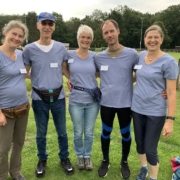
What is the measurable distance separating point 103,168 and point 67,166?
0.59 meters

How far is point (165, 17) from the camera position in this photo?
219 feet

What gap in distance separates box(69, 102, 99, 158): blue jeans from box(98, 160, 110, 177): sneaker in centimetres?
29

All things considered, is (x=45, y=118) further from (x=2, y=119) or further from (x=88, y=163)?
(x=88, y=163)

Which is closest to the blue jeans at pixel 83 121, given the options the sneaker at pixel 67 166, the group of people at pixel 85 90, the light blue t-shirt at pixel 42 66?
the group of people at pixel 85 90

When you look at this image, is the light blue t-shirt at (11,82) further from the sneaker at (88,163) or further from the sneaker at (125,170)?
the sneaker at (125,170)

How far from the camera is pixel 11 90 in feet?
8.57

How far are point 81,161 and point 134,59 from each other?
1.88 m

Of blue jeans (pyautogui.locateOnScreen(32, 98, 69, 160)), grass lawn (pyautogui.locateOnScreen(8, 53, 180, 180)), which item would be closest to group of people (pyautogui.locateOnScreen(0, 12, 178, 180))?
blue jeans (pyautogui.locateOnScreen(32, 98, 69, 160))

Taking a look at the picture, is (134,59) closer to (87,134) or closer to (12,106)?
(87,134)

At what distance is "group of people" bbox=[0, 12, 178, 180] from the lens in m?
2.66

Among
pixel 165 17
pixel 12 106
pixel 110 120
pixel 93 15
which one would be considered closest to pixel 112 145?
pixel 110 120

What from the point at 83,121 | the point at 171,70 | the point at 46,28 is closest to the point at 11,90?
the point at 46,28

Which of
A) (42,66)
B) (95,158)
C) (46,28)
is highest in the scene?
(46,28)

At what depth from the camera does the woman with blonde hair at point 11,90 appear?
8.50 ft
